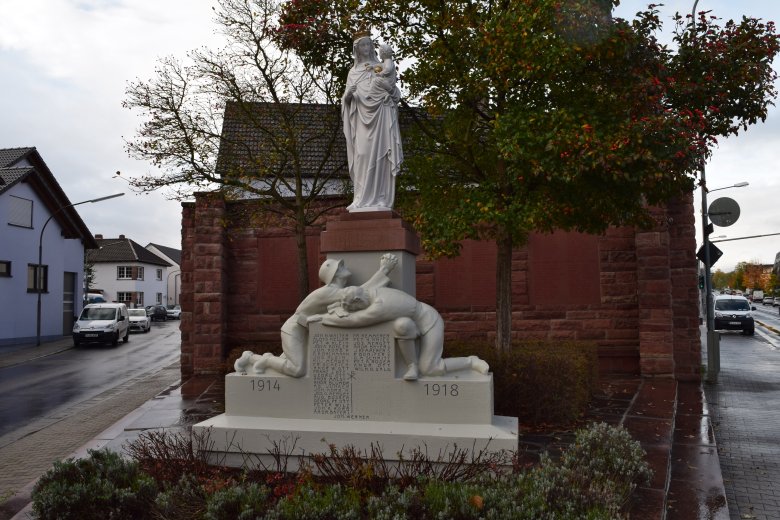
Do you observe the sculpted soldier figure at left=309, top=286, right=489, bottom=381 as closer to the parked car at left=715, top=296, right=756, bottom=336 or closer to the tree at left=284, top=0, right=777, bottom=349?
the tree at left=284, top=0, right=777, bottom=349

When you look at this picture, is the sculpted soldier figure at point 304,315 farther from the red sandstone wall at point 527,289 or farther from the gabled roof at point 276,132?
the red sandstone wall at point 527,289

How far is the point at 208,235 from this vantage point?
45.9ft

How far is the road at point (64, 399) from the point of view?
312 inches

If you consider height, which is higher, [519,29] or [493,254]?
[519,29]

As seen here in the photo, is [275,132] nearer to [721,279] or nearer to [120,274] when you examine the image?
[120,274]

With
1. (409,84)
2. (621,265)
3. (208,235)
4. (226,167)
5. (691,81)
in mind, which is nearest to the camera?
(691,81)

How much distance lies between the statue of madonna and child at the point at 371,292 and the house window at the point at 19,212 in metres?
24.8

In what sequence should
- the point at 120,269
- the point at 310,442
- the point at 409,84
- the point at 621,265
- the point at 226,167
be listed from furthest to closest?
1. the point at 120,269
2. the point at 621,265
3. the point at 226,167
4. the point at 409,84
5. the point at 310,442

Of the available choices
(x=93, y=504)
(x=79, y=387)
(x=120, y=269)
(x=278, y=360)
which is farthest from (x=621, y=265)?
(x=120, y=269)

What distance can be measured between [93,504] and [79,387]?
1079 centimetres

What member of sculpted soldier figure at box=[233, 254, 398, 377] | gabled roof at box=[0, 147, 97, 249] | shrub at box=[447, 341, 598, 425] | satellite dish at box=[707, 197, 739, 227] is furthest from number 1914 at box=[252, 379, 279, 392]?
gabled roof at box=[0, 147, 97, 249]

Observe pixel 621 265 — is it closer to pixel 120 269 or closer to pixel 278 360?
pixel 278 360

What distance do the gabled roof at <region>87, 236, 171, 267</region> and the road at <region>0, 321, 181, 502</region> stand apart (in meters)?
35.4

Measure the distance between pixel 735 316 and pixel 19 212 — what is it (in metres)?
31.4
